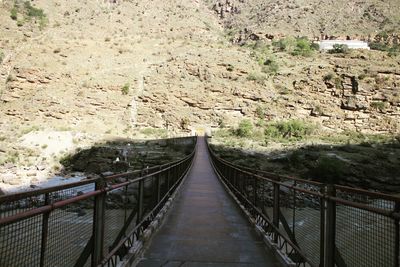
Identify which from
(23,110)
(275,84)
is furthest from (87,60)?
(275,84)

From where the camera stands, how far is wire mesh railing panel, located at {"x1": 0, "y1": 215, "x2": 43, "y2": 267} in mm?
2922

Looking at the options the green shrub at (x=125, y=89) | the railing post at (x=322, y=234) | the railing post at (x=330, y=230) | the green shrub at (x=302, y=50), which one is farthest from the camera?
the green shrub at (x=302, y=50)

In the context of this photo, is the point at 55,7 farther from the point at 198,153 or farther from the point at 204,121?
the point at 198,153

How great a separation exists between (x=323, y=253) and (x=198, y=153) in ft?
97.5

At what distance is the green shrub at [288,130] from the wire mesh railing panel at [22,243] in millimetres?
44958

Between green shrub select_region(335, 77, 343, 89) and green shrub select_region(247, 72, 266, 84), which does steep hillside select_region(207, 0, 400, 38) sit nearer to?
green shrub select_region(335, 77, 343, 89)

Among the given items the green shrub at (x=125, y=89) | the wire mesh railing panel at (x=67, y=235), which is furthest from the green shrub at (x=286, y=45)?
the wire mesh railing panel at (x=67, y=235)

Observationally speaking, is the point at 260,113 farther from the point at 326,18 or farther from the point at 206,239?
the point at 326,18

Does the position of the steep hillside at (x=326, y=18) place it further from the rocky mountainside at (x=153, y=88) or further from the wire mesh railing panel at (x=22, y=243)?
the wire mesh railing panel at (x=22, y=243)

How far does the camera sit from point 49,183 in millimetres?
28938

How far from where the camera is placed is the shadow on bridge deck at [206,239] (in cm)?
627

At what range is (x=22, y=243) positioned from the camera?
3.22 metres

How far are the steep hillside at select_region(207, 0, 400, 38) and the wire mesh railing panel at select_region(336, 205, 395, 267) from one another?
9461cm

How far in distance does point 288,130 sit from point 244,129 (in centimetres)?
645
